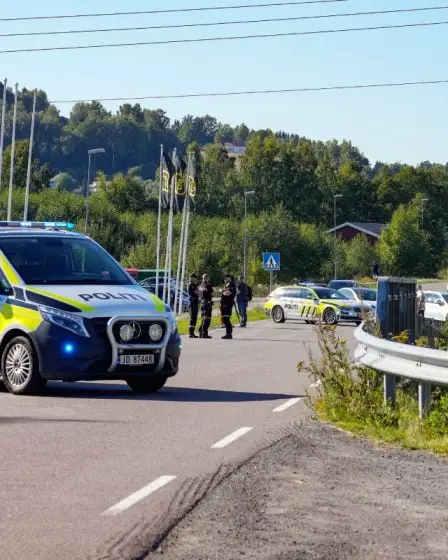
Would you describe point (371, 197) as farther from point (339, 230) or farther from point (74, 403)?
point (74, 403)

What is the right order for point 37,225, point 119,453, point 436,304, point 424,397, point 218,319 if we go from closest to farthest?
point 119,453
point 424,397
point 37,225
point 218,319
point 436,304

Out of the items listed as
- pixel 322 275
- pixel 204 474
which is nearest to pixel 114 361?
Result: pixel 204 474

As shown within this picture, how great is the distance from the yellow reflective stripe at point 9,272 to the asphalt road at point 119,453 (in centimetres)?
139

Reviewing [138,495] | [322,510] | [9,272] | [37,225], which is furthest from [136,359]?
[322,510]

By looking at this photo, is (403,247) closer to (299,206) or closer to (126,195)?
(299,206)

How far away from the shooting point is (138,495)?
874 cm

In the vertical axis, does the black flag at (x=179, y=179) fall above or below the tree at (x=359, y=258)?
above

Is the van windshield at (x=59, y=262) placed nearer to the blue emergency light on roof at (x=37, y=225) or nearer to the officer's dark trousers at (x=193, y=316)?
the blue emergency light on roof at (x=37, y=225)

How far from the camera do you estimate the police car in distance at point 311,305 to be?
5350 centimetres

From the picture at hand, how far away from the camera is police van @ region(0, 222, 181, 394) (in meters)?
16.2

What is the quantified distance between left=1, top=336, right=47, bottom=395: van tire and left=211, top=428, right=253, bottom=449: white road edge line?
4.00m

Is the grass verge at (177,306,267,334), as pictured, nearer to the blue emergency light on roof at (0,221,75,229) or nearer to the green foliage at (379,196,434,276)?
the blue emergency light on roof at (0,221,75,229)

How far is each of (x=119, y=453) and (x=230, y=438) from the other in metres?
1.46

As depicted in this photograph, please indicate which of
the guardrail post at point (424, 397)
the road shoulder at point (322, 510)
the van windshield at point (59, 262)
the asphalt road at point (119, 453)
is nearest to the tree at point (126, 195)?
the asphalt road at point (119, 453)
